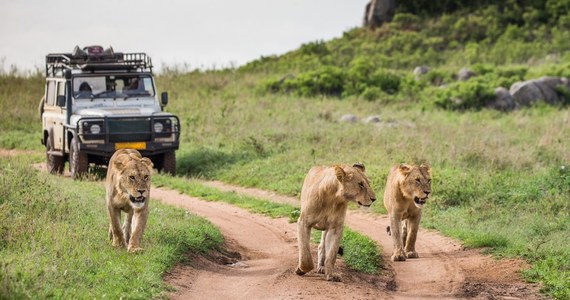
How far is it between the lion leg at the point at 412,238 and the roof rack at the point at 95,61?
9331 millimetres

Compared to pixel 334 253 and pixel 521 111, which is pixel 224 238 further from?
pixel 521 111

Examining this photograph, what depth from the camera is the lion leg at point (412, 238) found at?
11.1 metres

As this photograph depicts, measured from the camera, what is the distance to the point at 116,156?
10.2 m

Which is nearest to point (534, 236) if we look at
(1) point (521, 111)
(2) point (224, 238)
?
(2) point (224, 238)

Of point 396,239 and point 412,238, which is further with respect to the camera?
point 412,238

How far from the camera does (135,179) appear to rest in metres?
9.54

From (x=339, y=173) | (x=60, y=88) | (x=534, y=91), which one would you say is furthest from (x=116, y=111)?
(x=534, y=91)

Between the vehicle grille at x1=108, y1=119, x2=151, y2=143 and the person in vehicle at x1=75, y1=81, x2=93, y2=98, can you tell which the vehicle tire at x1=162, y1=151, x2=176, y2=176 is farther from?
the person in vehicle at x1=75, y1=81, x2=93, y2=98

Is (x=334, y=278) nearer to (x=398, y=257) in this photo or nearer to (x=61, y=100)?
(x=398, y=257)

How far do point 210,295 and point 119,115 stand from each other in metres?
9.98

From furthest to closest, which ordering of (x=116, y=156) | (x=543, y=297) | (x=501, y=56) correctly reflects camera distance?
(x=501, y=56) < (x=116, y=156) < (x=543, y=297)

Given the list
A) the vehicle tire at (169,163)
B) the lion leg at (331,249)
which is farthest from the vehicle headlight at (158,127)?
the lion leg at (331,249)

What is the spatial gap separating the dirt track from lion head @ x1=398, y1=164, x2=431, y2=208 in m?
0.77

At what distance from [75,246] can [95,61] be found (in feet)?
34.6
